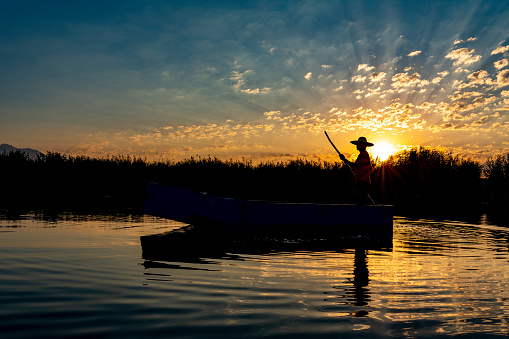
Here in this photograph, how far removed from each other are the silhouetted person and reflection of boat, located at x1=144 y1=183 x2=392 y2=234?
2.21ft

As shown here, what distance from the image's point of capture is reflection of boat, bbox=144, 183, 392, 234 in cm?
991

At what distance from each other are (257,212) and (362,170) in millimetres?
3535

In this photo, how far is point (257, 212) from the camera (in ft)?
34.6

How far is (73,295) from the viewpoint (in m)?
5.16

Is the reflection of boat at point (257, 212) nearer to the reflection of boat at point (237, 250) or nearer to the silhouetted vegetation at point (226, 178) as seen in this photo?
the reflection of boat at point (237, 250)

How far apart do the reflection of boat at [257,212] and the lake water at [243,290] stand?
0.68 metres

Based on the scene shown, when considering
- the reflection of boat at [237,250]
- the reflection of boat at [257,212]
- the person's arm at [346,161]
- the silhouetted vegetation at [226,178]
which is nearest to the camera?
the reflection of boat at [237,250]

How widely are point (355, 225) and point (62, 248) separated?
291 inches

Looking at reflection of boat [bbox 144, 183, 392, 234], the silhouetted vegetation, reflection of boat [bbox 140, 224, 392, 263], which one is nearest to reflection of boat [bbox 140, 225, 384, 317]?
reflection of boat [bbox 140, 224, 392, 263]

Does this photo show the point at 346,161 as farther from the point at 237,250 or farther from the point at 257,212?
the point at 237,250

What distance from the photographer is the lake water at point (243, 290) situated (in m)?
4.11

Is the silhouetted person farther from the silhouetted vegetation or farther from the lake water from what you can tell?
the silhouetted vegetation

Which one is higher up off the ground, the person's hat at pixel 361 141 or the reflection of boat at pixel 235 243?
the person's hat at pixel 361 141

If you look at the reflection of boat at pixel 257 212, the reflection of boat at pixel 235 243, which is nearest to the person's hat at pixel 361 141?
the reflection of boat at pixel 257 212
